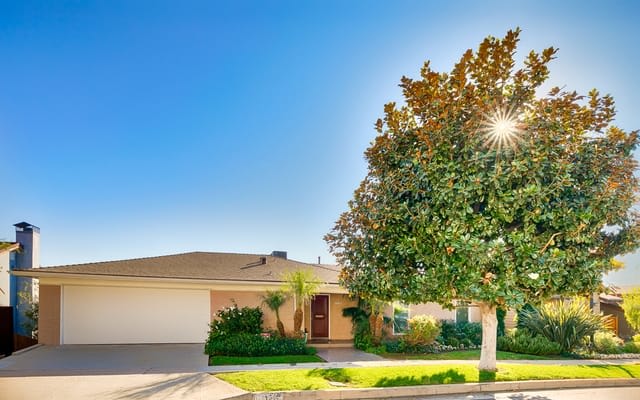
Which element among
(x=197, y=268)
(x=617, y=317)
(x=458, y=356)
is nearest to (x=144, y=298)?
(x=197, y=268)

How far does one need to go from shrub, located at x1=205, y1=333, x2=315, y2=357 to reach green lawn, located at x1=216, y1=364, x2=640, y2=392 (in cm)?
306

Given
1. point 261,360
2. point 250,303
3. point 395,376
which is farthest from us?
point 250,303

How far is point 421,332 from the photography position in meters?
15.0

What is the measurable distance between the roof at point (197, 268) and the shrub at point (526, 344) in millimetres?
6538

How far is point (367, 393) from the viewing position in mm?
8305

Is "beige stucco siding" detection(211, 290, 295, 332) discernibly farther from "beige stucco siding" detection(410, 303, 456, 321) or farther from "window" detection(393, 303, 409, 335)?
"beige stucco siding" detection(410, 303, 456, 321)

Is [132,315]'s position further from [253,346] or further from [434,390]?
[434,390]

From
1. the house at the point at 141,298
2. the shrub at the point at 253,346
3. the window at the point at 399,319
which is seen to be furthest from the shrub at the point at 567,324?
the shrub at the point at 253,346

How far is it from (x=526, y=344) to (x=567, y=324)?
63.2 inches

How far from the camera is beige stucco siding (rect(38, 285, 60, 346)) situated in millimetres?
14688

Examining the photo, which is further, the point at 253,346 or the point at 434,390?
the point at 253,346

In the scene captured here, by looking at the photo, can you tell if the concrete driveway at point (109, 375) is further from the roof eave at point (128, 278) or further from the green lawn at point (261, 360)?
the roof eave at point (128, 278)

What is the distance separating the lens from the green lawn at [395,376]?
8.70 metres

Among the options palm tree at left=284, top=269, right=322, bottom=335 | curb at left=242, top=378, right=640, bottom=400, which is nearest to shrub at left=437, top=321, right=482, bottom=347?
palm tree at left=284, top=269, right=322, bottom=335
